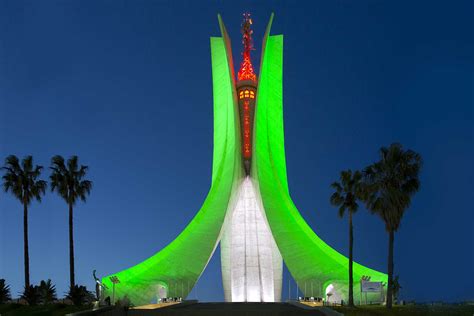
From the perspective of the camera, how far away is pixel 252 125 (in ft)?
119

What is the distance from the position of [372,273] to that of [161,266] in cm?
1060

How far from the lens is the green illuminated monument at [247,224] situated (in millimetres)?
29734

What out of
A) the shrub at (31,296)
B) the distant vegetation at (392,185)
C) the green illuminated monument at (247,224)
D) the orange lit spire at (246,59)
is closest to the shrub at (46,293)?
the shrub at (31,296)

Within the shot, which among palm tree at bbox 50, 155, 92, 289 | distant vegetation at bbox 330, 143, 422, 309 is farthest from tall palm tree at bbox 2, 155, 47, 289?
distant vegetation at bbox 330, 143, 422, 309

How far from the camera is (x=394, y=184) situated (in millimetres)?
23438

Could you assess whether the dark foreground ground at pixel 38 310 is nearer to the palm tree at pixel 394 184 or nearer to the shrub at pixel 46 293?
the shrub at pixel 46 293

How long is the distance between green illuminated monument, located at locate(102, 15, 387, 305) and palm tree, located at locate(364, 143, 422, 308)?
6390mm

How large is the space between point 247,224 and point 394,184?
1485 centimetres

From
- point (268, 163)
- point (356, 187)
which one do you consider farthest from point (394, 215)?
point (268, 163)

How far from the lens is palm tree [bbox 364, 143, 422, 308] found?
23.1m

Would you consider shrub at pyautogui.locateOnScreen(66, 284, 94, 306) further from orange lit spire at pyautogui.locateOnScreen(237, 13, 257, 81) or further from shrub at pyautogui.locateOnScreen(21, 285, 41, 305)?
orange lit spire at pyautogui.locateOnScreen(237, 13, 257, 81)

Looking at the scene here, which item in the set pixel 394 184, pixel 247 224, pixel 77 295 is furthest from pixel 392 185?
pixel 247 224

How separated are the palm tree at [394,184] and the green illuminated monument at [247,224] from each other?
6.39 metres

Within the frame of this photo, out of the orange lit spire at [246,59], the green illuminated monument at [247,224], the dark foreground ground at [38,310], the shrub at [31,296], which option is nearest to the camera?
the dark foreground ground at [38,310]
